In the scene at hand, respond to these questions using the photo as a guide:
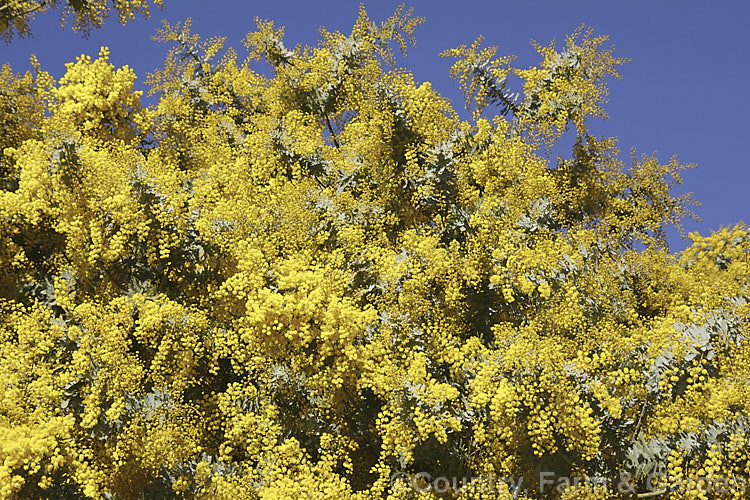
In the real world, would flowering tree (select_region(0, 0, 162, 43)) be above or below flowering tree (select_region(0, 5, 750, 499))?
above

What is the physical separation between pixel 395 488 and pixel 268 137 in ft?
42.0

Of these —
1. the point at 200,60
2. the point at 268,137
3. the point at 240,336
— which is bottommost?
the point at 240,336

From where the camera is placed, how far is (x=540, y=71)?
21.4 meters

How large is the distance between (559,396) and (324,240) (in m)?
7.65

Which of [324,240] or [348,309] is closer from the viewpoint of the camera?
[348,309]

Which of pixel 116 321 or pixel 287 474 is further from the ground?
pixel 116 321

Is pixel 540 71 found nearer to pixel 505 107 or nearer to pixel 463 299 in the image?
pixel 505 107

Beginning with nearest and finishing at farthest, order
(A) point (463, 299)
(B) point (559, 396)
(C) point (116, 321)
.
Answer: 1. (B) point (559, 396)
2. (C) point (116, 321)
3. (A) point (463, 299)

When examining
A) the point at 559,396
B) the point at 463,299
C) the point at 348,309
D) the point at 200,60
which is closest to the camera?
the point at 559,396

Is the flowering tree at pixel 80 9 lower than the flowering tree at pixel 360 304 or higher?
higher

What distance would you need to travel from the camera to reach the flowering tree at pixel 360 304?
13.2 metres

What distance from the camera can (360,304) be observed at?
1628 cm

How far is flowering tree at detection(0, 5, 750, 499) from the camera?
13.2 metres

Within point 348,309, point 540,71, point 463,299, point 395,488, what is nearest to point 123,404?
point 348,309
